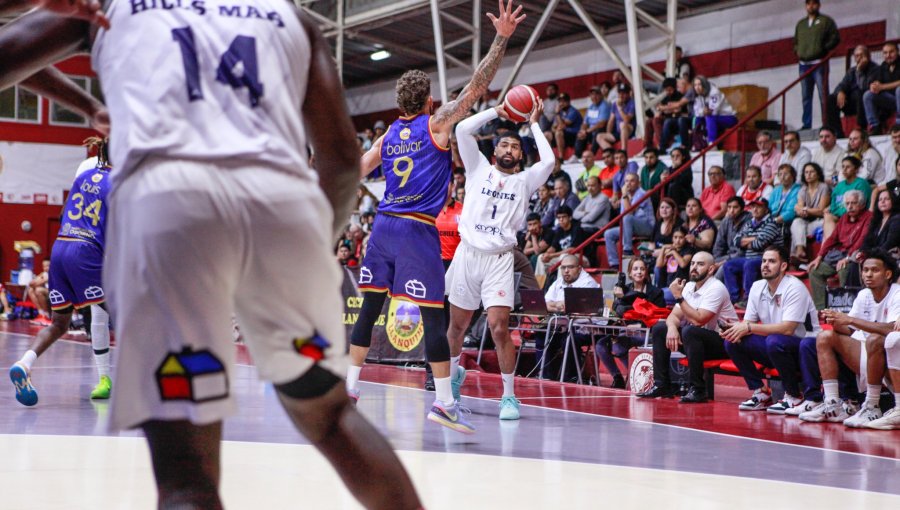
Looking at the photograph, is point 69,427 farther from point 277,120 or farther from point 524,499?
point 277,120

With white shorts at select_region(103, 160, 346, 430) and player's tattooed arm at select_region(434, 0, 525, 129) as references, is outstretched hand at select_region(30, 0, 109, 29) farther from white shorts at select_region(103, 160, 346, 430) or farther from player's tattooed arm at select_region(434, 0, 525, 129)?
player's tattooed arm at select_region(434, 0, 525, 129)

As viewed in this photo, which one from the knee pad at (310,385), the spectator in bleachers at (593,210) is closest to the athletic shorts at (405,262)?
the knee pad at (310,385)

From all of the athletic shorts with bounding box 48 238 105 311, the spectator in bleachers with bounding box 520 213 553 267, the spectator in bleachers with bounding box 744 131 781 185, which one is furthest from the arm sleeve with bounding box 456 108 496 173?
the spectator in bleachers with bounding box 744 131 781 185

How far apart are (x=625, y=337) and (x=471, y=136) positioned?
4.05 meters

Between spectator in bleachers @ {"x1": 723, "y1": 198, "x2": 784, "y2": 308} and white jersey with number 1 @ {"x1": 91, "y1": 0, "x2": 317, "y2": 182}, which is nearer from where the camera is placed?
white jersey with number 1 @ {"x1": 91, "y1": 0, "x2": 317, "y2": 182}

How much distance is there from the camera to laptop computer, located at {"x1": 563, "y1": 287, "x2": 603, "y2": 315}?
34.3 feet

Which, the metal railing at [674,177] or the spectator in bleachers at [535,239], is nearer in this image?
the metal railing at [674,177]

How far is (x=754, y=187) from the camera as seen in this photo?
12961 mm

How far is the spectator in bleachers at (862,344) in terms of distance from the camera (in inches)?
298

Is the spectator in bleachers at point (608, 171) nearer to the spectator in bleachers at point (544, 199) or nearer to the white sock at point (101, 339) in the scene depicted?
the spectator in bleachers at point (544, 199)

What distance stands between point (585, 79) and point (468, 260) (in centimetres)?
1437

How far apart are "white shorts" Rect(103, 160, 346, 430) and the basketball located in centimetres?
528

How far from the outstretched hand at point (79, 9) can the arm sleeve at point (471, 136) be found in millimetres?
4889

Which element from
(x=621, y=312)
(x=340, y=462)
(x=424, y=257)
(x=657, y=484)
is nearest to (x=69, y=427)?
(x=424, y=257)
